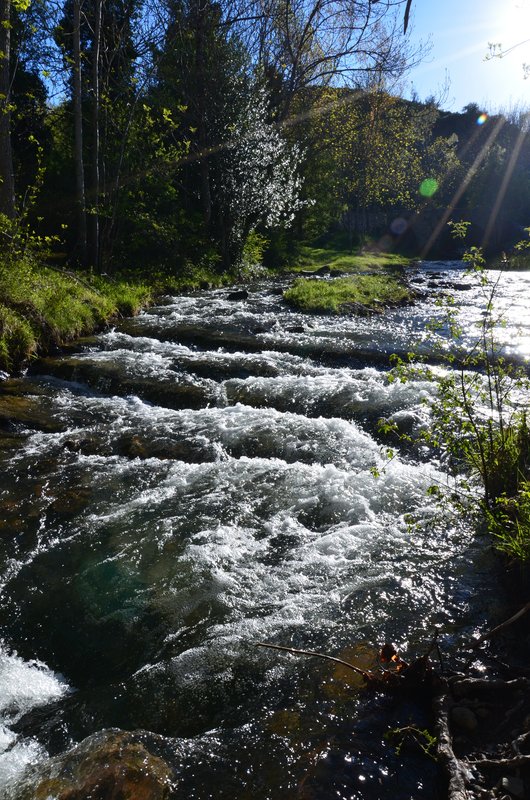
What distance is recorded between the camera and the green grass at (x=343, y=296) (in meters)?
16.6

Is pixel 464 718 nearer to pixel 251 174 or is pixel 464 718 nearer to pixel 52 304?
pixel 52 304

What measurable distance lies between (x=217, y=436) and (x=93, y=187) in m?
12.0

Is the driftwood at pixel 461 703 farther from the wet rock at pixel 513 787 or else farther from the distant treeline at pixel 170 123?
the distant treeline at pixel 170 123

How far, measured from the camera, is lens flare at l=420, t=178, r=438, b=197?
53.4 m

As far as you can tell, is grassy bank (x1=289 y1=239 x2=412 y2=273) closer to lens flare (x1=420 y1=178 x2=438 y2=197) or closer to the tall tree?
the tall tree

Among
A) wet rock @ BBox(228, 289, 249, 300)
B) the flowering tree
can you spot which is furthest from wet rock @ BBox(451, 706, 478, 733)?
the flowering tree

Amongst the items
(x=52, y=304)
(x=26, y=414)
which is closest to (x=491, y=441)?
(x=26, y=414)

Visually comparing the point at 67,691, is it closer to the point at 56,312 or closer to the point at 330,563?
the point at 330,563

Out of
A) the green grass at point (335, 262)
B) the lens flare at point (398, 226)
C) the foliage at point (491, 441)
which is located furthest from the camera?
the lens flare at point (398, 226)

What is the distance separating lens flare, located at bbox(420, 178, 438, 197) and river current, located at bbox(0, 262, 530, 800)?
166 feet

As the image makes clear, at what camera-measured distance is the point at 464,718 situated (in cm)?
301

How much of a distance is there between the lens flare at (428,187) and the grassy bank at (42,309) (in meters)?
47.0

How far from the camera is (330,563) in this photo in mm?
4805

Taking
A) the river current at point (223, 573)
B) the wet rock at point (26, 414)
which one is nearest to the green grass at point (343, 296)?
the river current at point (223, 573)
